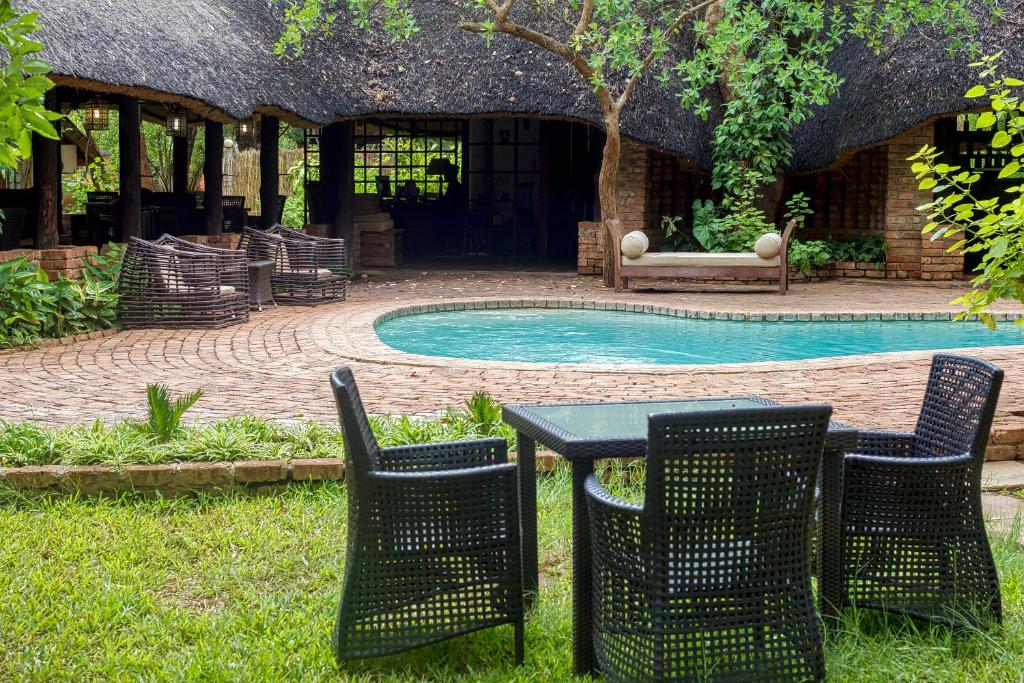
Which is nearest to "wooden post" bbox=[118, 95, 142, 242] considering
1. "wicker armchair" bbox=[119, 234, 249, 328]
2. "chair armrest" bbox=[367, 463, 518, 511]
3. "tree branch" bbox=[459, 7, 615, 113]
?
"wicker armchair" bbox=[119, 234, 249, 328]

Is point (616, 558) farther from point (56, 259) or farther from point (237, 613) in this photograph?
point (56, 259)

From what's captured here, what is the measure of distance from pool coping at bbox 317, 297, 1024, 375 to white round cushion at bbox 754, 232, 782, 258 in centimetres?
186

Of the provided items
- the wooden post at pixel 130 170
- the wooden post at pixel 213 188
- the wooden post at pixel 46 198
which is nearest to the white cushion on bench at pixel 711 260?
the wooden post at pixel 213 188

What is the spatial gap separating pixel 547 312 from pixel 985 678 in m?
9.34

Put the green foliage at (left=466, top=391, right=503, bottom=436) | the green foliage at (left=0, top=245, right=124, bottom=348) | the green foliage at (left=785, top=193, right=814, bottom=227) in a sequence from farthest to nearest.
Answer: the green foliage at (left=785, top=193, right=814, bottom=227)
the green foliage at (left=0, top=245, right=124, bottom=348)
the green foliage at (left=466, top=391, right=503, bottom=436)

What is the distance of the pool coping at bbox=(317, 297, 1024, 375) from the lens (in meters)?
7.68

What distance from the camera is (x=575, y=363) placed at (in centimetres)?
876

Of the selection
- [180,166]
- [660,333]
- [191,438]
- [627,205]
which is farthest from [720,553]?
[180,166]

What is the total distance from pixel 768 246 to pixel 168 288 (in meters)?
6.53

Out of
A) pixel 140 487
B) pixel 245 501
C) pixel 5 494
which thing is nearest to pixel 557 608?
pixel 245 501

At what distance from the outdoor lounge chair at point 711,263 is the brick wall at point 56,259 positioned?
19.2 ft

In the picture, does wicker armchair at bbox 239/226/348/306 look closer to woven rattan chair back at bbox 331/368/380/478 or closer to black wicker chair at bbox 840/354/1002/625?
woven rattan chair back at bbox 331/368/380/478

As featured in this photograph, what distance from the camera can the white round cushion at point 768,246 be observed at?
1317 centimetres

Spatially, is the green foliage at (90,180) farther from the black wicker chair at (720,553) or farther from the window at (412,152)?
the black wicker chair at (720,553)
